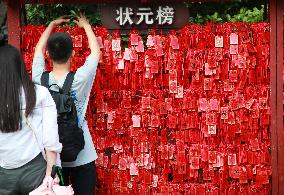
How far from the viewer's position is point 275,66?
16.6 feet

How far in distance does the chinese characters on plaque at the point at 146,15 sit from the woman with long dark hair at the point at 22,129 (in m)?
1.80

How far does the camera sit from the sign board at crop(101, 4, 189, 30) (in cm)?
507

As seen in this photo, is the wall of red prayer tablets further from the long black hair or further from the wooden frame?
the long black hair

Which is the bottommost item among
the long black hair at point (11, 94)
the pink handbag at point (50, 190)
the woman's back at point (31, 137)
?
the pink handbag at point (50, 190)

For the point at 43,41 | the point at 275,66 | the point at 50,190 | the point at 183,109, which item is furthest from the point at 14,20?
the point at 275,66

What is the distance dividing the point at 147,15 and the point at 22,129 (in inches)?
82.1

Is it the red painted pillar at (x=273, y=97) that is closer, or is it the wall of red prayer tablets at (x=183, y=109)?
the red painted pillar at (x=273, y=97)

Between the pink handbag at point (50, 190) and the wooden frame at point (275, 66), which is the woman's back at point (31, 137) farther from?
the wooden frame at point (275, 66)

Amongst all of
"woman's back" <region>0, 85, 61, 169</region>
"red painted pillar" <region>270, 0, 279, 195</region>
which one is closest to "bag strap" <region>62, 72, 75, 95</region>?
"woman's back" <region>0, 85, 61, 169</region>

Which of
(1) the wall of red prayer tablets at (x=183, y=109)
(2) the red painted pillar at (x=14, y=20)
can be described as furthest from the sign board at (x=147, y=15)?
(2) the red painted pillar at (x=14, y=20)

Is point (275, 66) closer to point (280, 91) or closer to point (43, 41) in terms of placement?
point (280, 91)

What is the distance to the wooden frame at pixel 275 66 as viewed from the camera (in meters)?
5.02

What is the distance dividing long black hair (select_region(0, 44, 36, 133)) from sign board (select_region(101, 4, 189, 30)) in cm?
183

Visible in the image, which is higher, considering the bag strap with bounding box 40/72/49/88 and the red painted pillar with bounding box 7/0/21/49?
the red painted pillar with bounding box 7/0/21/49
